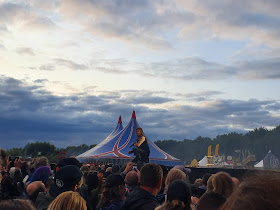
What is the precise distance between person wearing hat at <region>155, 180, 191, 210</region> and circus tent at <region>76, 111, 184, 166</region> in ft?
101

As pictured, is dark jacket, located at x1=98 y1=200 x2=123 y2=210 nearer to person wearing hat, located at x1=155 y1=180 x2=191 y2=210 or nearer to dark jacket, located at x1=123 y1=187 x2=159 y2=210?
dark jacket, located at x1=123 y1=187 x2=159 y2=210

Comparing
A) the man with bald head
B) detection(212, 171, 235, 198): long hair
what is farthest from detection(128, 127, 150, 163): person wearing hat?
detection(212, 171, 235, 198): long hair

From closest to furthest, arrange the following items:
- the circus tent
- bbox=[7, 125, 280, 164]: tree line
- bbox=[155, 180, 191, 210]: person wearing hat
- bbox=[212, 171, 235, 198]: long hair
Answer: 1. bbox=[155, 180, 191, 210]: person wearing hat
2. bbox=[212, 171, 235, 198]: long hair
3. the circus tent
4. bbox=[7, 125, 280, 164]: tree line

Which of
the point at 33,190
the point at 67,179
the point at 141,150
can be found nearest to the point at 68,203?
the point at 67,179

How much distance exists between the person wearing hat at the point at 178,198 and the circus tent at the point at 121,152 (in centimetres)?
3086

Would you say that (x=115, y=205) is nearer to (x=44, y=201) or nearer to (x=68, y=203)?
(x=44, y=201)

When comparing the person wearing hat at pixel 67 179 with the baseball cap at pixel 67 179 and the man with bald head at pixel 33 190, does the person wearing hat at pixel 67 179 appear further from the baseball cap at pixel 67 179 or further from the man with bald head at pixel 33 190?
the man with bald head at pixel 33 190

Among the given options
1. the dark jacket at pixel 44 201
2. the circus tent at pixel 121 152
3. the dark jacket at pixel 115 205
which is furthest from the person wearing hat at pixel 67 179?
the circus tent at pixel 121 152

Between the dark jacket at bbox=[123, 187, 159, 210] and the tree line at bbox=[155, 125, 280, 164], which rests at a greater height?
the tree line at bbox=[155, 125, 280, 164]

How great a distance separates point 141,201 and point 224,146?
11192cm

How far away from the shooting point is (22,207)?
2.23 metres

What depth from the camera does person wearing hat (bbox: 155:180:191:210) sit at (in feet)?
12.6

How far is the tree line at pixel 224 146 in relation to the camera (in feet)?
302

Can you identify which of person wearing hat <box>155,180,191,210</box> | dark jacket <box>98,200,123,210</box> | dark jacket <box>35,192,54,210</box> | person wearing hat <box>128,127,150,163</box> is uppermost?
person wearing hat <box>128,127,150,163</box>
